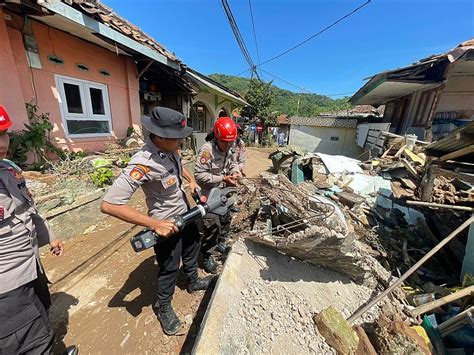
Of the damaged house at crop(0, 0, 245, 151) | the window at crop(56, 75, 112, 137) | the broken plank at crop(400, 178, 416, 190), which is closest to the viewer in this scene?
the damaged house at crop(0, 0, 245, 151)

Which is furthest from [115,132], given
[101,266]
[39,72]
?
[101,266]

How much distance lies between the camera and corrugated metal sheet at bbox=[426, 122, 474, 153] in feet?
9.09

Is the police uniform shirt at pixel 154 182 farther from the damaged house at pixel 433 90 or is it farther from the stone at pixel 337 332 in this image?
the damaged house at pixel 433 90

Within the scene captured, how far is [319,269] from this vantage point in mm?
2318

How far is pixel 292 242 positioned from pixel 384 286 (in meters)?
1.24

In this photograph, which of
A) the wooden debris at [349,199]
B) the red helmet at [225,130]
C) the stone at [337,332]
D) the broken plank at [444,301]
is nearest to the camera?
the stone at [337,332]

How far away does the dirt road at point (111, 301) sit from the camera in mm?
2027

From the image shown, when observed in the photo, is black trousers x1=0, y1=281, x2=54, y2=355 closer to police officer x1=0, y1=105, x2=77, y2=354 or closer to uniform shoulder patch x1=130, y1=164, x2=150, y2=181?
police officer x1=0, y1=105, x2=77, y2=354

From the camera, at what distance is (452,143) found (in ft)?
10.9

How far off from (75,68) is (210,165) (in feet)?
13.0

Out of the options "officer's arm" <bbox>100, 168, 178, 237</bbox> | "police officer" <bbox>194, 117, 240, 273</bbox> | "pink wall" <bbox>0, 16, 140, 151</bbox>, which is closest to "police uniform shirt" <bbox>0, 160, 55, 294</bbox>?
"officer's arm" <bbox>100, 168, 178, 237</bbox>

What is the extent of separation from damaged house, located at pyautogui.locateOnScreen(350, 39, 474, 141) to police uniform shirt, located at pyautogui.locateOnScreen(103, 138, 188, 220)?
24.9ft

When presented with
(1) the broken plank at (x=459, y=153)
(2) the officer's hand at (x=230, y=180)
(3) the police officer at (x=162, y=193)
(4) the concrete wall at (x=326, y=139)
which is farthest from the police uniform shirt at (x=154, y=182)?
(4) the concrete wall at (x=326, y=139)

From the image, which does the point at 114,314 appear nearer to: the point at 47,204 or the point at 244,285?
the point at 244,285
